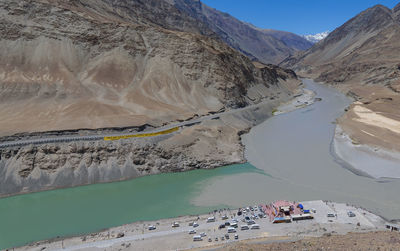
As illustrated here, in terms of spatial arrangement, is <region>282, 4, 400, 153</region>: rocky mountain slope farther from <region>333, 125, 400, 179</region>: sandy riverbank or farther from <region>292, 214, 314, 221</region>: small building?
<region>292, 214, 314, 221</region>: small building

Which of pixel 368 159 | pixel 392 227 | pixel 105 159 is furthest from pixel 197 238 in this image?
pixel 368 159

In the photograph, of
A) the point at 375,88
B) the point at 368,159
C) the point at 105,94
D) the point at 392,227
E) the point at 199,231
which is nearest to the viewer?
the point at 392,227

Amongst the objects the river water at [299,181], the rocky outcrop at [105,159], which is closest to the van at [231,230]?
the river water at [299,181]

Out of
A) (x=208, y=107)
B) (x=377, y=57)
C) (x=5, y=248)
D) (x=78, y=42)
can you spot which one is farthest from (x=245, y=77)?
(x=377, y=57)

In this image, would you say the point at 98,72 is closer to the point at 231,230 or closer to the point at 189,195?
the point at 189,195

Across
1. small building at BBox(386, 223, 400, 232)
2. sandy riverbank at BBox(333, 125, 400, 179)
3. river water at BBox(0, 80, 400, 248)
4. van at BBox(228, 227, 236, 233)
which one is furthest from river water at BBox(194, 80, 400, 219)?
van at BBox(228, 227, 236, 233)

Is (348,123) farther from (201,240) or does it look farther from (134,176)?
(201,240)

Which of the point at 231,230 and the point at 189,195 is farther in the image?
the point at 189,195
